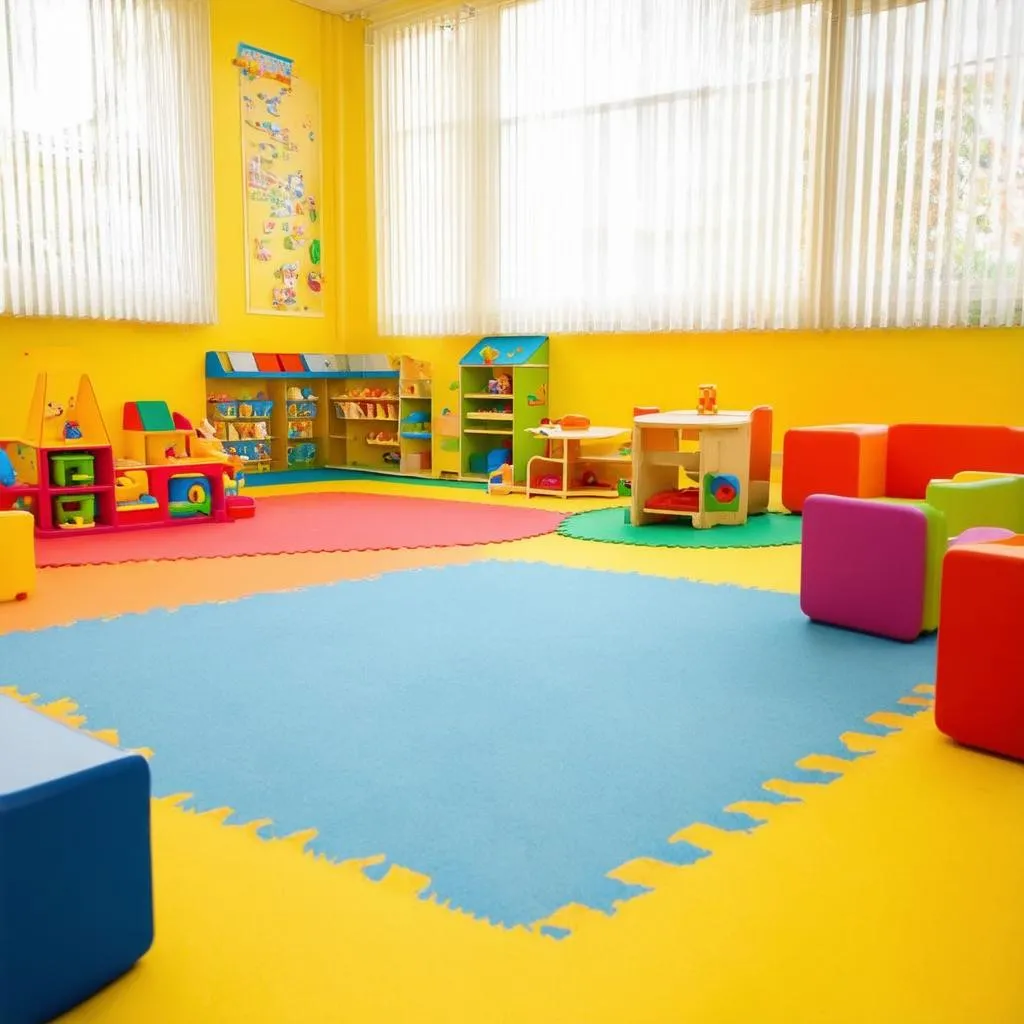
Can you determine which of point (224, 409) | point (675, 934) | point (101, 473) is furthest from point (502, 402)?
point (675, 934)

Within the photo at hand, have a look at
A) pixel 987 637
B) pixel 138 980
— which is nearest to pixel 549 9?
pixel 987 637

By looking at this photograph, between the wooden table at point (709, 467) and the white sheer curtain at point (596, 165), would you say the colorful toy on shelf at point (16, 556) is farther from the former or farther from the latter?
the white sheer curtain at point (596, 165)

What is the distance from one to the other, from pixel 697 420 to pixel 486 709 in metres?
3.62

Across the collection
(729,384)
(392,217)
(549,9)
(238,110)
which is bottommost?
(729,384)

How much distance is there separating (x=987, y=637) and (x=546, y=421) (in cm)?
639

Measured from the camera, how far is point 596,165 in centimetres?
852

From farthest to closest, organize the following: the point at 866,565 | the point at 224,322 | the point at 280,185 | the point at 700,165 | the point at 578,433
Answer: the point at 280,185, the point at 224,322, the point at 700,165, the point at 578,433, the point at 866,565

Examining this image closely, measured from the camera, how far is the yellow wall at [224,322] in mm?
7875

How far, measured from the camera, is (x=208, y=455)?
6.89m

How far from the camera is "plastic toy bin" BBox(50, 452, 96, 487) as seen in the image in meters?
6.06

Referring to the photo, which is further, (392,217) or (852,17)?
(392,217)

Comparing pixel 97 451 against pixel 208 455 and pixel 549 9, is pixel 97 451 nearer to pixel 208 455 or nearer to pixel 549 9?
pixel 208 455

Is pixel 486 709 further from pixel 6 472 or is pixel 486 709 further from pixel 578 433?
pixel 578 433

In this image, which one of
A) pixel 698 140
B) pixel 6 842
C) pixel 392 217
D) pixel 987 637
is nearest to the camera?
pixel 6 842
